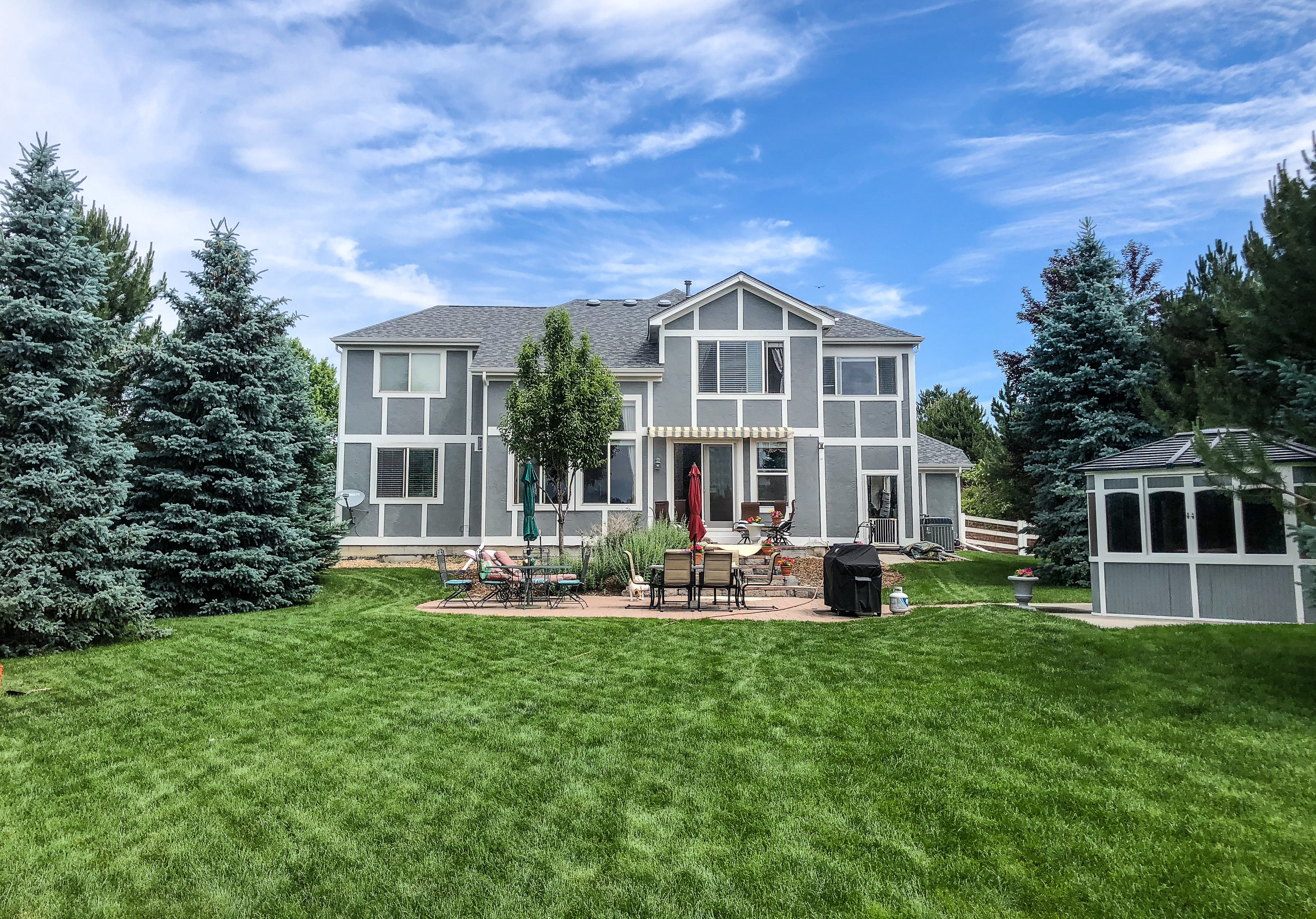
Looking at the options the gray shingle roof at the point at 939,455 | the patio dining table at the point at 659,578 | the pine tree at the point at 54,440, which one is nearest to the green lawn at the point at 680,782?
the pine tree at the point at 54,440

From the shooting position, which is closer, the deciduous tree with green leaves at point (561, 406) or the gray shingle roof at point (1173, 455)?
the gray shingle roof at point (1173, 455)

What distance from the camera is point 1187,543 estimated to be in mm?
11188

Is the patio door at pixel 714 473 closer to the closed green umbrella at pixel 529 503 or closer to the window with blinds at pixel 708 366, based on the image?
the window with blinds at pixel 708 366

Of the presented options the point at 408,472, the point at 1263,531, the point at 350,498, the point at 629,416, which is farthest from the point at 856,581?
the point at 350,498

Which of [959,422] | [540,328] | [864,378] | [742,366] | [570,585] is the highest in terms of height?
[540,328]

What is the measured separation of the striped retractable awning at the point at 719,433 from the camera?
2080cm

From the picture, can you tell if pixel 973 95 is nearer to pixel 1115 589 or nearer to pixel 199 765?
pixel 1115 589

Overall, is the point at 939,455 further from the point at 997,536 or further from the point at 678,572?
the point at 678,572

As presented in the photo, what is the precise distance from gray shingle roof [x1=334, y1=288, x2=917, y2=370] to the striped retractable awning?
194cm

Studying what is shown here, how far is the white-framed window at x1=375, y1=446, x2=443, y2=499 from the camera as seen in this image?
22203 millimetres

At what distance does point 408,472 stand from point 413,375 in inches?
116

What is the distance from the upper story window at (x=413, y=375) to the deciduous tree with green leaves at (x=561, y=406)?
6.76 meters

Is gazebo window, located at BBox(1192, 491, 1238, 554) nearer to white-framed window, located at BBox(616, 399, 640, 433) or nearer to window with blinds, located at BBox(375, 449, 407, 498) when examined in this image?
white-framed window, located at BBox(616, 399, 640, 433)

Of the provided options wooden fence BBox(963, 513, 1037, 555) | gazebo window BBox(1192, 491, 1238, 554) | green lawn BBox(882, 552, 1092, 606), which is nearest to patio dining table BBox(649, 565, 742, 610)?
green lawn BBox(882, 552, 1092, 606)
